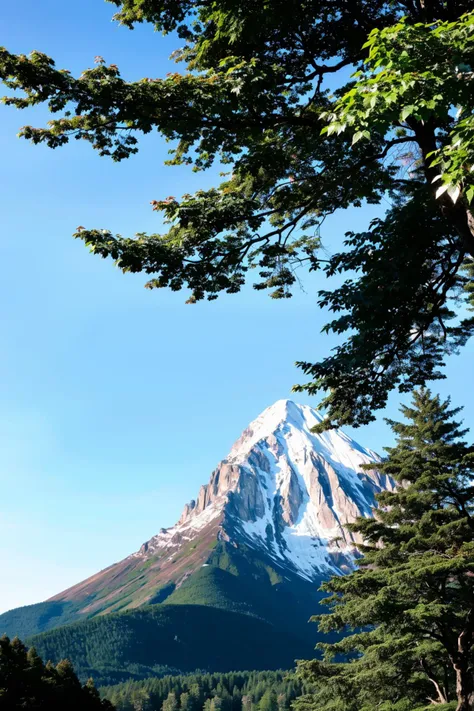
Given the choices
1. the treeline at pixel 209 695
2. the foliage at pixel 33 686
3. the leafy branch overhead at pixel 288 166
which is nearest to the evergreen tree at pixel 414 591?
the leafy branch overhead at pixel 288 166

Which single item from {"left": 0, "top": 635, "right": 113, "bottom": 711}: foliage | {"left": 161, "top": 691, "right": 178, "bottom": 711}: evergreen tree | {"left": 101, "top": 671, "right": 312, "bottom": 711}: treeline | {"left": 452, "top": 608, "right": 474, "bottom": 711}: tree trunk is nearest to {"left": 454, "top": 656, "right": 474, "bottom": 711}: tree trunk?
{"left": 452, "top": 608, "right": 474, "bottom": 711}: tree trunk

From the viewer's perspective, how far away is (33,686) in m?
35.4

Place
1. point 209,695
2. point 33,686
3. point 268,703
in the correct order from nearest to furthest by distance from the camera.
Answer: point 33,686
point 268,703
point 209,695

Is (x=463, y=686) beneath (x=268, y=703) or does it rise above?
above

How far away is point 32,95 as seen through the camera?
7.32 m

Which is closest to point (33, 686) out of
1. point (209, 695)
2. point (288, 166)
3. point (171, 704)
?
point (288, 166)

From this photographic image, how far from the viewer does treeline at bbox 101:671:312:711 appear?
426 ft

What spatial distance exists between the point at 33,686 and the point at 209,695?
134 meters

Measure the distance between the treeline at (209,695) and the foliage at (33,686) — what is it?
8980 centimetres

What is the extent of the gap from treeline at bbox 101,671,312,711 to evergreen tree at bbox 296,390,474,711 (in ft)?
379

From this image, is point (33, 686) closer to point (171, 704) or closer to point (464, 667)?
point (464, 667)

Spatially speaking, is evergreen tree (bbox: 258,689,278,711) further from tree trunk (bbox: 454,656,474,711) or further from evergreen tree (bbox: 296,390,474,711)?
tree trunk (bbox: 454,656,474,711)

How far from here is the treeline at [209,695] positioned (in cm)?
12975

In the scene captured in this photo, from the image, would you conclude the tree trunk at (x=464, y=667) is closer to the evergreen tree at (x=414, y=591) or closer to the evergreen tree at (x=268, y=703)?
the evergreen tree at (x=414, y=591)
